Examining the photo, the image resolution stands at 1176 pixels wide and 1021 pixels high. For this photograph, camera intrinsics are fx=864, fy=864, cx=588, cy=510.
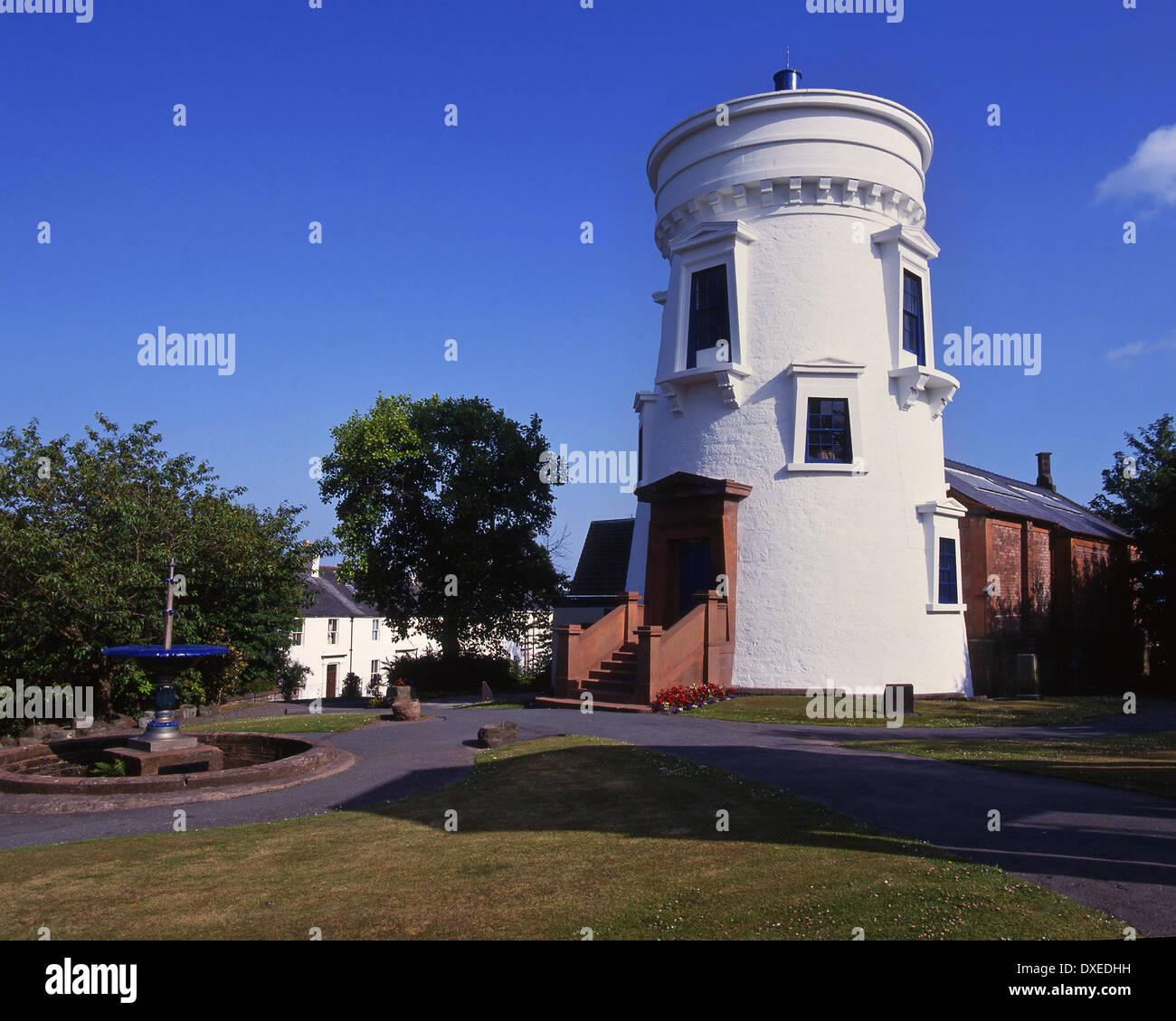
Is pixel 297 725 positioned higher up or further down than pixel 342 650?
higher up

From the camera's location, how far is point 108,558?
69.4ft

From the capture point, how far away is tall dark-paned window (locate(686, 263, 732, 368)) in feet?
74.4

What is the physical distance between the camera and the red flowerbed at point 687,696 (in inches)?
720

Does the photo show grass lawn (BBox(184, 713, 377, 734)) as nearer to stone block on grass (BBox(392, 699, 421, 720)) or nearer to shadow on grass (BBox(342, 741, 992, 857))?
stone block on grass (BBox(392, 699, 421, 720))

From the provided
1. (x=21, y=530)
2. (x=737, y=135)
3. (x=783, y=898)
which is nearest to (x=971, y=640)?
(x=737, y=135)

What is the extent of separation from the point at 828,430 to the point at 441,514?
14.8m

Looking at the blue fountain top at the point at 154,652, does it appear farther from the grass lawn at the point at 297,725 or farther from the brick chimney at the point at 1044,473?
the brick chimney at the point at 1044,473

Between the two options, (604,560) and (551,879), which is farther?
(604,560)

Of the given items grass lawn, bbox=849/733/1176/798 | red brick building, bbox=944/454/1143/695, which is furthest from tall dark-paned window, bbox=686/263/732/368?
grass lawn, bbox=849/733/1176/798

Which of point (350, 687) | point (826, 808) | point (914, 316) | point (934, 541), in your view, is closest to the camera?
point (826, 808)

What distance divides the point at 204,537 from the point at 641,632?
1274 cm

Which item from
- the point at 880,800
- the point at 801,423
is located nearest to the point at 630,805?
the point at 880,800

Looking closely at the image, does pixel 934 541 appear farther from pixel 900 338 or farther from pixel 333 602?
pixel 333 602

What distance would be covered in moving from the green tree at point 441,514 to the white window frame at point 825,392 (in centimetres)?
1236
